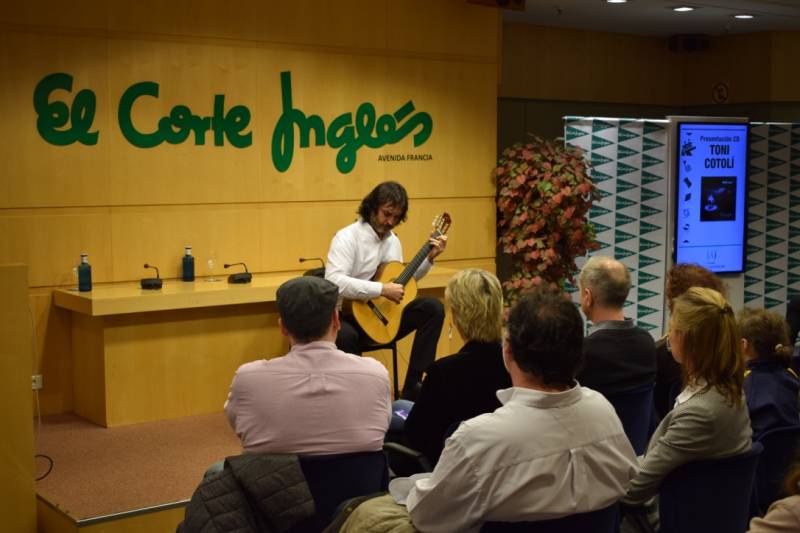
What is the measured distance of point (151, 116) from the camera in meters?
6.20

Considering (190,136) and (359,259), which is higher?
(190,136)

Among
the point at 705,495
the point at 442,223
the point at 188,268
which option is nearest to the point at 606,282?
the point at 705,495

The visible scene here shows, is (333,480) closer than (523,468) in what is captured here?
No

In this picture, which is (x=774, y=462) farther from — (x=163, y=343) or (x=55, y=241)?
(x=55, y=241)

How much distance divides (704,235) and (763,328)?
4443mm

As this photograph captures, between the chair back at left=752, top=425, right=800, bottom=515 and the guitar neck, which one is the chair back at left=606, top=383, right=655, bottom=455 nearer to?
the chair back at left=752, top=425, right=800, bottom=515

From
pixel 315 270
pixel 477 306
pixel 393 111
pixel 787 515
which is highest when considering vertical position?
pixel 393 111

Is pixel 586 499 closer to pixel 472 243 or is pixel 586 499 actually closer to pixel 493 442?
pixel 493 442

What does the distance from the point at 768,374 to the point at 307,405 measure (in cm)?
185

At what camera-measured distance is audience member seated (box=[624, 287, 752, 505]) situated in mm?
3104

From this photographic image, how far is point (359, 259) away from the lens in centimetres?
609

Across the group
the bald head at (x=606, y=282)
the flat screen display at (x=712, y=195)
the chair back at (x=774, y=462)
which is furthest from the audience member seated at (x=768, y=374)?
the flat screen display at (x=712, y=195)

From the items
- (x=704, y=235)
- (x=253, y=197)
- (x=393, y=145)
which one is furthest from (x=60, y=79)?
(x=704, y=235)

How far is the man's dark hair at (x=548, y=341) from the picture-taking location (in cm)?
254
